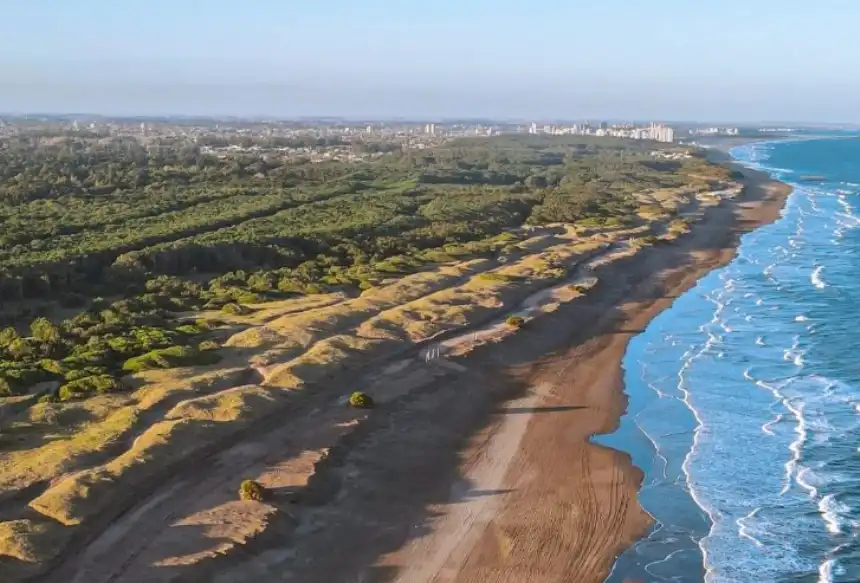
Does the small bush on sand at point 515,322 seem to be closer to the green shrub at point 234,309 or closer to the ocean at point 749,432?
the ocean at point 749,432

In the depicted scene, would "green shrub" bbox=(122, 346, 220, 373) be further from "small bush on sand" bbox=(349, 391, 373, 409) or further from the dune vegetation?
"small bush on sand" bbox=(349, 391, 373, 409)

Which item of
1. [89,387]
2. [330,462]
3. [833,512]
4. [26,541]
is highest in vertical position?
[89,387]

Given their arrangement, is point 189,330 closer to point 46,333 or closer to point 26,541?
point 46,333

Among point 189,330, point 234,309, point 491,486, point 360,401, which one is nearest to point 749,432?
point 491,486

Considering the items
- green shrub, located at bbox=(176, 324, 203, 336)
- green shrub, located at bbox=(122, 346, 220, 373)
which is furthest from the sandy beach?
green shrub, located at bbox=(176, 324, 203, 336)

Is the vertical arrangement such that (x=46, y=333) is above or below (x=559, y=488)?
above

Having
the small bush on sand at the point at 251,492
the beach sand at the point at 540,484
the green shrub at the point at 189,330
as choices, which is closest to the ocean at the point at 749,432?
the beach sand at the point at 540,484

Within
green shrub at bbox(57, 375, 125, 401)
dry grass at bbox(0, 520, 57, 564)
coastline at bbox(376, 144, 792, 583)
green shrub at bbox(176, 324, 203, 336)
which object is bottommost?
coastline at bbox(376, 144, 792, 583)
